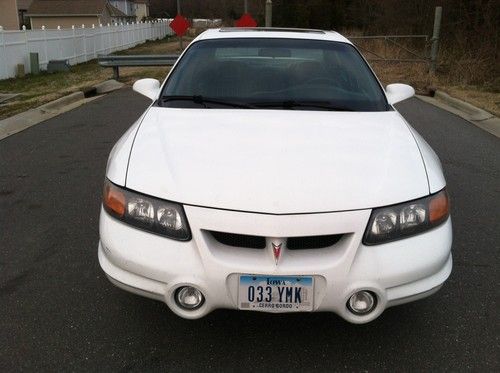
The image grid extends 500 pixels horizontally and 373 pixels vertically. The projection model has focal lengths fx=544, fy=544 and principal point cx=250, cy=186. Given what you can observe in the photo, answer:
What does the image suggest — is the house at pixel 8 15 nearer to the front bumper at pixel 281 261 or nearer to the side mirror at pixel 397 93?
the side mirror at pixel 397 93

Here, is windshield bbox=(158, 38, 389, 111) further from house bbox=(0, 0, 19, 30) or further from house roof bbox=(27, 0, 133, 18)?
house roof bbox=(27, 0, 133, 18)

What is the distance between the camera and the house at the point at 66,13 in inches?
2056

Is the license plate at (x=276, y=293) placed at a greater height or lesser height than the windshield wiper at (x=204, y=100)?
lesser

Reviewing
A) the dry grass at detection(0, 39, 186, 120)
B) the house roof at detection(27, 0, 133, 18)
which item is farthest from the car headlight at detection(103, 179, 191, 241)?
the house roof at detection(27, 0, 133, 18)

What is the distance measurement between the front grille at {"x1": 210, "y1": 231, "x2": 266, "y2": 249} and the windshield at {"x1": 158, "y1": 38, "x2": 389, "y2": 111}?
4.27 ft

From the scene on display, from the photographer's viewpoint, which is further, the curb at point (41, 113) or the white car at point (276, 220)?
the curb at point (41, 113)

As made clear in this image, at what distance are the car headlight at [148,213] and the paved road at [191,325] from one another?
0.66m

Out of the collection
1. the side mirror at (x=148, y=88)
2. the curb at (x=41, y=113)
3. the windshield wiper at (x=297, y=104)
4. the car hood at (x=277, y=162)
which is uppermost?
the side mirror at (x=148, y=88)

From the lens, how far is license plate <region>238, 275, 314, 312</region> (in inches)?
91.3

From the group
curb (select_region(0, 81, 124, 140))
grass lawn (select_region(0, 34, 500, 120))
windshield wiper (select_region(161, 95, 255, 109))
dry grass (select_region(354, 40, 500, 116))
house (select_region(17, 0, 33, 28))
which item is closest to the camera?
windshield wiper (select_region(161, 95, 255, 109))

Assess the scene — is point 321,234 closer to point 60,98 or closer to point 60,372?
point 60,372

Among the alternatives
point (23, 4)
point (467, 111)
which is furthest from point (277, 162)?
point (23, 4)

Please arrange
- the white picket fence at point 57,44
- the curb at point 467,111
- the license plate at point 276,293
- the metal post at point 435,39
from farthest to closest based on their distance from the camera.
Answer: the white picket fence at point 57,44, the metal post at point 435,39, the curb at point 467,111, the license plate at point 276,293

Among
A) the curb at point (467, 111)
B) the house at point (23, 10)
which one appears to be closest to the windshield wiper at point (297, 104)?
the curb at point (467, 111)
